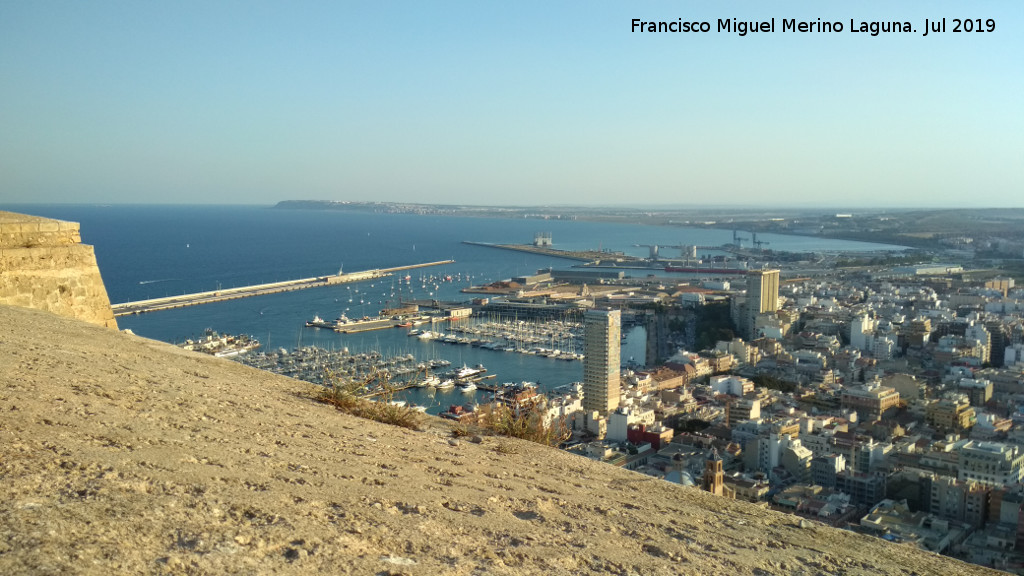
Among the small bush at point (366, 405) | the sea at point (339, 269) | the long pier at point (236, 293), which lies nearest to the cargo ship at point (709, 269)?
the sea at point (339, 269)

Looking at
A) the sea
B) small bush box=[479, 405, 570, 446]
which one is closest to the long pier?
the sea

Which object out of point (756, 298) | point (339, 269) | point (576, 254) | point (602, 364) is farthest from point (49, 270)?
point (576, 254)

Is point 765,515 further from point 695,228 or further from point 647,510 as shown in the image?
point 695,228

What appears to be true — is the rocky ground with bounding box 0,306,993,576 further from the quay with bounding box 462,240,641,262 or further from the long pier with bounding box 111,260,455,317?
the quay with bounding box 462,240,641,262

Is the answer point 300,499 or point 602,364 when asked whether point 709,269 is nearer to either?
point 602,364

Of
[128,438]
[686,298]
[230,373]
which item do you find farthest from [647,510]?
[686,298]

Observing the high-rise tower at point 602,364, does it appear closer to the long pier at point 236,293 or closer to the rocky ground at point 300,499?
the rocky ground at point 300,499
